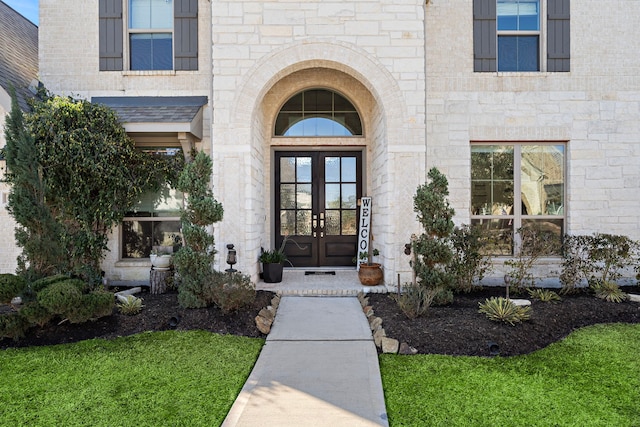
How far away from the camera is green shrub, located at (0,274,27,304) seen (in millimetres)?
4275

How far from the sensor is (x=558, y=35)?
714cm

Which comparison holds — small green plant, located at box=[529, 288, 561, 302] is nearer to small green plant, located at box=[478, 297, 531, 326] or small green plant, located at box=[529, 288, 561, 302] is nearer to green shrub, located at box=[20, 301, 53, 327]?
small green plant, located at box=[478, 297, 531, 326]

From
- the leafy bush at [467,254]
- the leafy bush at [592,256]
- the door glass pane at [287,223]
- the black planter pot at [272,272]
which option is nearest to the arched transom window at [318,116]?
the door glass pane at [287,223]

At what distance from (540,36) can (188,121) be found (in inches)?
258

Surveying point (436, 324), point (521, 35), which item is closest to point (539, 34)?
point (521, 35)

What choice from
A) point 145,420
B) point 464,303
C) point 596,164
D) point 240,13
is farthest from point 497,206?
point 145,420

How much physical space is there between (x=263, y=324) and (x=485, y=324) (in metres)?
2.63

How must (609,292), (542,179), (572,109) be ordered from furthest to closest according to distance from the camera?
(542,179) < (572,109) < (609,292)

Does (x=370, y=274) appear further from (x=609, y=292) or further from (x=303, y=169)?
(x=609, y=292)

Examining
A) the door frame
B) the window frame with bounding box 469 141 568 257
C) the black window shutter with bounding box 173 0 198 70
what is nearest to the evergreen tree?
the black window shutter with bounding box 173 0 198 70

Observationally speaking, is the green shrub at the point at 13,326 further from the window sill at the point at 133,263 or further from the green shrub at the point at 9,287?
the window sill at the point at 133,263

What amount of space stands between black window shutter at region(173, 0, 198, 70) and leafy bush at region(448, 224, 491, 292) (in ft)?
18.3

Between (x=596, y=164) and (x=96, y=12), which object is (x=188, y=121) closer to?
(x=96, y=12)

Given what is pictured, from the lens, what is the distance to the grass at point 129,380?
2945 millimetres
